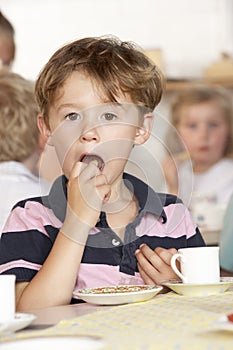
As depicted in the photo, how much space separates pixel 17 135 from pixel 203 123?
2.11 metres

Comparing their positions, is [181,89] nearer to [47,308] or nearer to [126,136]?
[126,136]

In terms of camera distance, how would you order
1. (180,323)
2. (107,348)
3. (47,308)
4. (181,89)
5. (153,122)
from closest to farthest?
(107,348) < (180,323) < (47,308) < (153,122) < (181,89)

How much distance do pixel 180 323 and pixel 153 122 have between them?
64 centimetres

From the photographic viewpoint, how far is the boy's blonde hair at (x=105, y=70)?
1.33 m

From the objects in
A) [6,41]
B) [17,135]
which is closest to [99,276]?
[17,135]

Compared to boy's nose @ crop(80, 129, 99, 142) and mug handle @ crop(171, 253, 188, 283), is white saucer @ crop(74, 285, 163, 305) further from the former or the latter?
boy's nose @ crop(80, 129, 99, 142)

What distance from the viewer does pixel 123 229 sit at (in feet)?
4.45

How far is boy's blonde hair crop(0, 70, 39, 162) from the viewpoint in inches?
83.7

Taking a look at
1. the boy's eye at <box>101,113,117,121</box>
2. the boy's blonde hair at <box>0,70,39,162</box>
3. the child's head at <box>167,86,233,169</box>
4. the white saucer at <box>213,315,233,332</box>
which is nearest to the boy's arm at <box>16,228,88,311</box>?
the boy's eye at <box>101,113,117,121</box>

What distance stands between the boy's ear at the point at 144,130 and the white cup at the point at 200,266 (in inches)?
11.6

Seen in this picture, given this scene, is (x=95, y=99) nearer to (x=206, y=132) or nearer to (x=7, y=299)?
(x=7, y=299)

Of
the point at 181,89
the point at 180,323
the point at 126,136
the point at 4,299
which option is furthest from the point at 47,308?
the point at 181,89

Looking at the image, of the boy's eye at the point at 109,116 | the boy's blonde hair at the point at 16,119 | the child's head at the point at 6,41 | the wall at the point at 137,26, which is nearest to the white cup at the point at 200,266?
the boy's eye at the point at 109,116

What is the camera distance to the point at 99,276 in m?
1.30
